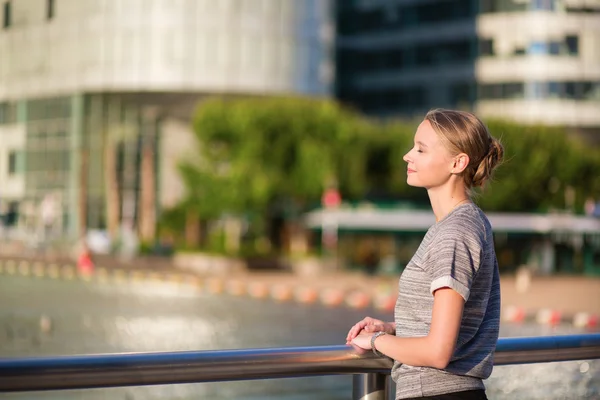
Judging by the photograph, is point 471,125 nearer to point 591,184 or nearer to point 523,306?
Answer: point 523,306

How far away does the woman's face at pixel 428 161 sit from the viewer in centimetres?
387

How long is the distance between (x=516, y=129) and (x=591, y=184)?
19.2ft

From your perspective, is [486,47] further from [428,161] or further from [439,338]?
[439,338]

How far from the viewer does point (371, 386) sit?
4.03 metres

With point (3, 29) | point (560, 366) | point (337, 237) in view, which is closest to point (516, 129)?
point (337, 237)

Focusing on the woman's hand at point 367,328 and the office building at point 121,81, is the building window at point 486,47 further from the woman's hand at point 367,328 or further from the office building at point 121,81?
the woman's hand at point 367,328

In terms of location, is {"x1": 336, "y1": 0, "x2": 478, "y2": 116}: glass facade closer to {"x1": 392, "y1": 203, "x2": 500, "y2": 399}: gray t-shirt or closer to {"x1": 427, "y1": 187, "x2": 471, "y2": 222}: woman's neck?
{"x1": 427, "y1": 187, "x2": 471, "y2": 222}: woman's neck

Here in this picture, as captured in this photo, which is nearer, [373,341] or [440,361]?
[440,361]

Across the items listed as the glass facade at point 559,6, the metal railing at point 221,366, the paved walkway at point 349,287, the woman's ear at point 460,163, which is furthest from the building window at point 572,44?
the woman's ear at point 460,163

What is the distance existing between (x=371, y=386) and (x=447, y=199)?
0.65m

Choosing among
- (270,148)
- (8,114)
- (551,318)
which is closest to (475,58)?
(8,114)

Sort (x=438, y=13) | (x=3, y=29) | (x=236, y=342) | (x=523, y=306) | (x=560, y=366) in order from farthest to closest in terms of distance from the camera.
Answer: (x=438, y=13) < (x=3, y=29) < (x=523, y=306) < (x=236, y=342) < (x=560, y=366)

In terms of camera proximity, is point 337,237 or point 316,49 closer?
point 337,237

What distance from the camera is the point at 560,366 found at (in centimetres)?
455
